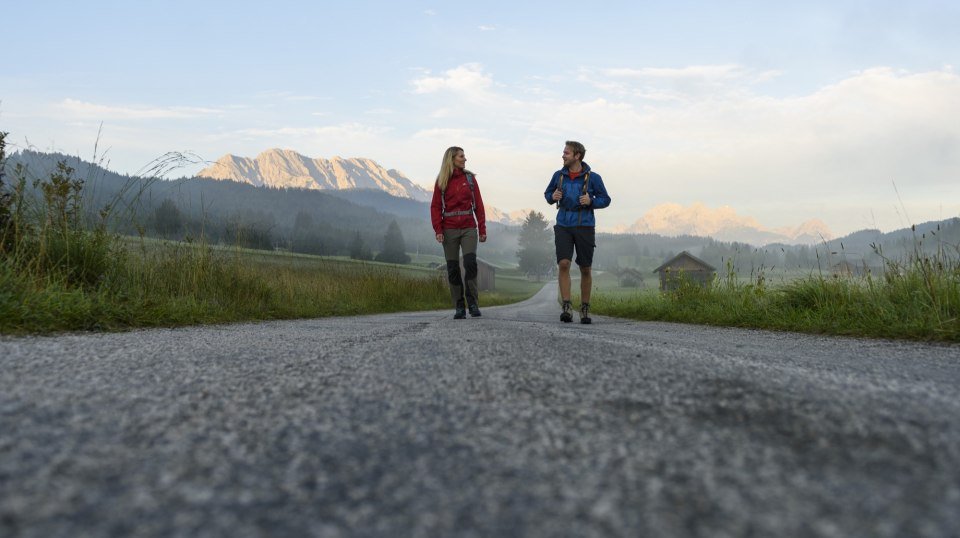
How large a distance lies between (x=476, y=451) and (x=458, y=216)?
6.59m

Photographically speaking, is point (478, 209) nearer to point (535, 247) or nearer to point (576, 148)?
point (576, 148)

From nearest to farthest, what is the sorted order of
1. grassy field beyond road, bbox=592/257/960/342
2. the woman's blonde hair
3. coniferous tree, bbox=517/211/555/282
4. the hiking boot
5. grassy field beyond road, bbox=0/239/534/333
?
grassy field beyond road, bbox=0/239/534/333 → grassy field beyond road, bbox=592/257/960/342 → the hiking boot → the woman's blonde hair → coniferous tree, bbox=517/211/555/282

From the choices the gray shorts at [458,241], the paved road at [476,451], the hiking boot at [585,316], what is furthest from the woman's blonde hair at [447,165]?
the paved road at [476,451]

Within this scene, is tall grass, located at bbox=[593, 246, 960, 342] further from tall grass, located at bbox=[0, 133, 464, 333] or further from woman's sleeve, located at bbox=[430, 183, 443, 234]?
tall grass, located at bbox=[0, 133, 464, 333]

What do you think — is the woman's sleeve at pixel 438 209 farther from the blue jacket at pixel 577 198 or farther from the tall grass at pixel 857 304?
the tall grass at pixel 857 304

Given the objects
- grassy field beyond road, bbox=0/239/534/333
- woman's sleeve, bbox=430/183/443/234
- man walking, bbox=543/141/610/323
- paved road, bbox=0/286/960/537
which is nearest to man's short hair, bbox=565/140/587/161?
man walking, bbox=543/141/610/323

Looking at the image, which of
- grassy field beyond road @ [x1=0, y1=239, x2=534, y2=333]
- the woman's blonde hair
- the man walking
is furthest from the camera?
the woman's blonde hair

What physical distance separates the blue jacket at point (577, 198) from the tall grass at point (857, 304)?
6.39ft

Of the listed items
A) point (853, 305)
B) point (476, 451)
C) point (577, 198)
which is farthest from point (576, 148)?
point (476, 451)

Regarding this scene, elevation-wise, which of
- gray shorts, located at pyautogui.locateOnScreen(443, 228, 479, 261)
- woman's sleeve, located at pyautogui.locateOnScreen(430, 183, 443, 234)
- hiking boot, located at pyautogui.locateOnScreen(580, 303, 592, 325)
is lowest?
hiking boot, located at pyautogui.locateOnScreen(580, 303, 592, 325)

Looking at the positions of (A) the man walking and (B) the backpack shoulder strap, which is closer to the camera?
(A) the man walking

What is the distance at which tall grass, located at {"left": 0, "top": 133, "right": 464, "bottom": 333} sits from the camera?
437cm

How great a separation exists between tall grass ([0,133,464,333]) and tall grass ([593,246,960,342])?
229 inches

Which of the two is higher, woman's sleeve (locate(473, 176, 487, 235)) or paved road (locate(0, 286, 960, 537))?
woman's sleeve (locate(473, 176, 487, 235))
